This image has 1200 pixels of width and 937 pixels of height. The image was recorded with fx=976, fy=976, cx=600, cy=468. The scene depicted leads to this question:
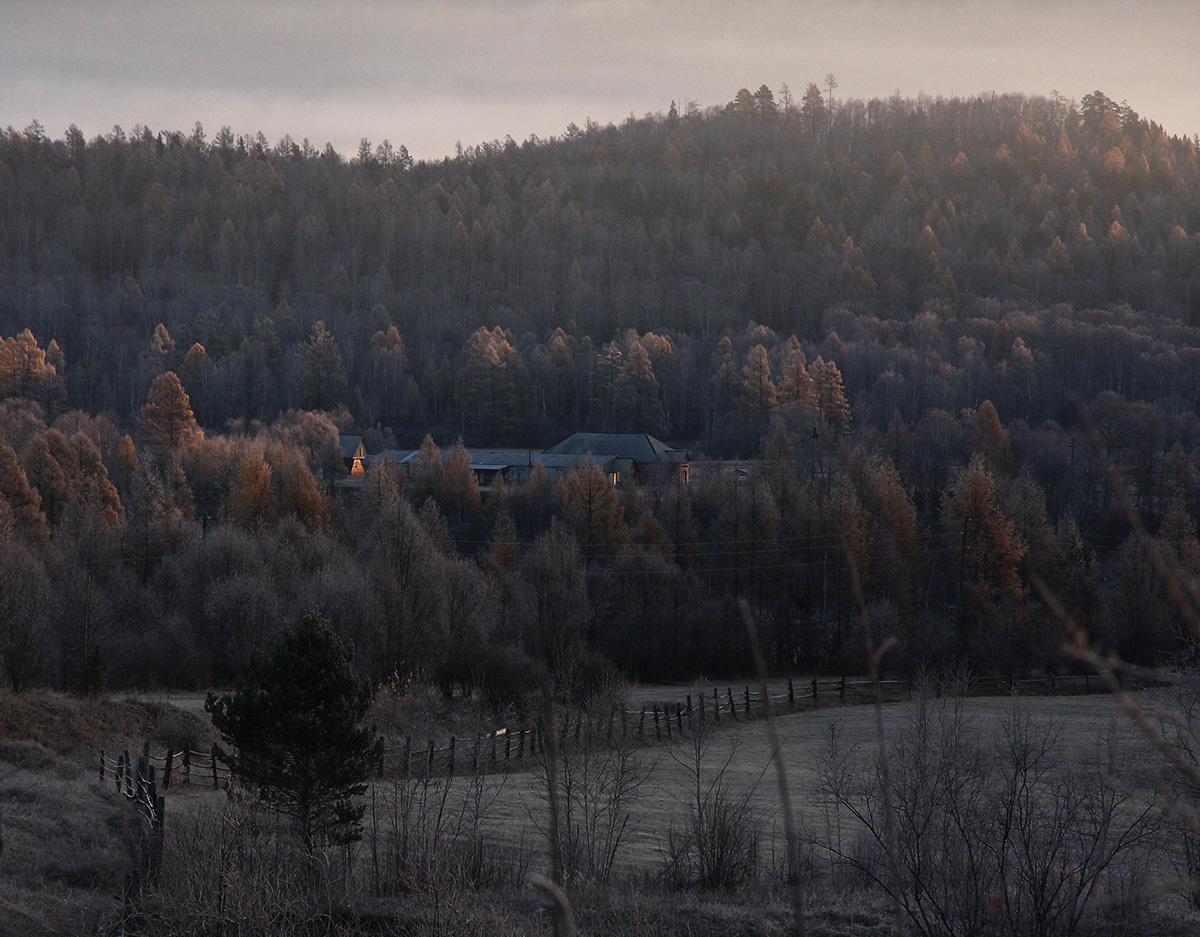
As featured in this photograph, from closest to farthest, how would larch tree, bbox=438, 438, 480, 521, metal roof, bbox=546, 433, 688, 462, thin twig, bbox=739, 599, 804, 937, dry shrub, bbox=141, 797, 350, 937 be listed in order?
thin twig, bbox=739, 599, 804, 937
dry shrub, bbox=141, 797, 350, 937
larch tree, bbox=438, 438, 480, 521
metal roof, bbox=546, 433, 688, 462

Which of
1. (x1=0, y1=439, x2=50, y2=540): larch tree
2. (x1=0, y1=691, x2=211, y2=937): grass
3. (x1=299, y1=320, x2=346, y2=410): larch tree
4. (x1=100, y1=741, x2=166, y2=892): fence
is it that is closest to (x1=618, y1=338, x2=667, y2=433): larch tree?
(x1=299, y1=320, x2=346, y2=410): larch tree

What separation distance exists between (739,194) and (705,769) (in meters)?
130

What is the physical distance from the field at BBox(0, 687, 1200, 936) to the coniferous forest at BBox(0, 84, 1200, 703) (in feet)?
11.5

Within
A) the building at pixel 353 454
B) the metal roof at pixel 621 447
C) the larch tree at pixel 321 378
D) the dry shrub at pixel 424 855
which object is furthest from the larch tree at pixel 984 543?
the larch tree at pixel 321 378

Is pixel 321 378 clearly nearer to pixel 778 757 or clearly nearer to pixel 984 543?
pixel 984 543

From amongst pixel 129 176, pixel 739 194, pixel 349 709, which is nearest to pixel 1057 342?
pixel 739 194

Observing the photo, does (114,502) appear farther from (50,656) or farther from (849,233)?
(849,233)

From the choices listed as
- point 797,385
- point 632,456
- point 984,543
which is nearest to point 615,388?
point 797,385

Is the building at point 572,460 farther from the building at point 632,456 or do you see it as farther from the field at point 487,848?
the field at point 487,848

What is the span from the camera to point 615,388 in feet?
275

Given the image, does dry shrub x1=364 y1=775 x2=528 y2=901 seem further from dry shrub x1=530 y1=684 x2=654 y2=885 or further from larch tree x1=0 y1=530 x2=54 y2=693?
larch tree x1=0 y1=530 x2=54 y2=693

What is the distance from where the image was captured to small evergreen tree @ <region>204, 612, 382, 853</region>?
1435cm

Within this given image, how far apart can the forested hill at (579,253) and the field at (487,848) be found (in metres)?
56.0

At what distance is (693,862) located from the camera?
53.2ft
